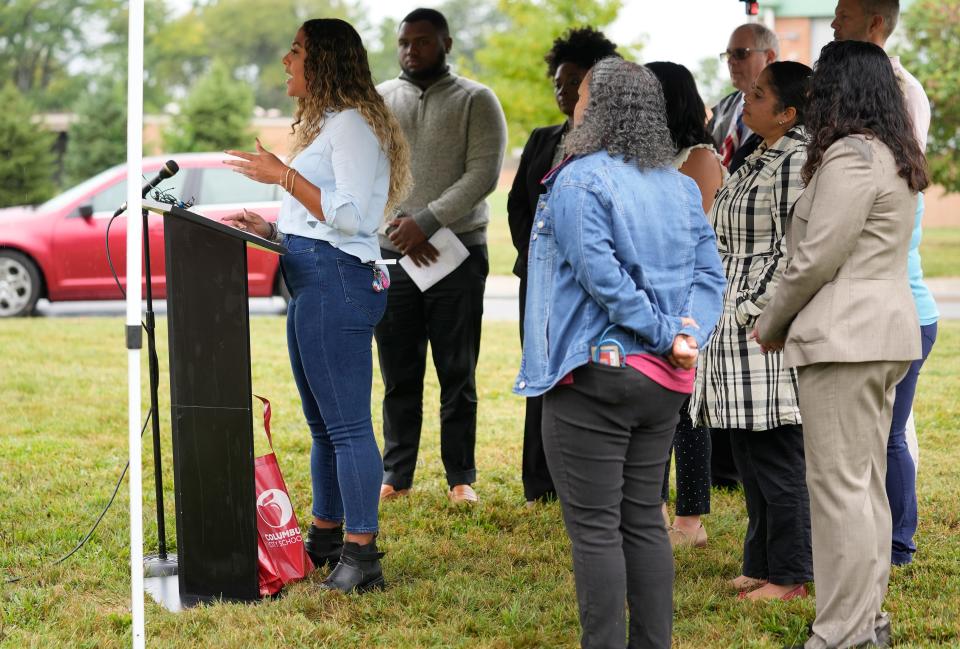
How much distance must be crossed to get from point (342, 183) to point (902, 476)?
2351mm

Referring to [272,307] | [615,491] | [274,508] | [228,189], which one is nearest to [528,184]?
[274,508]

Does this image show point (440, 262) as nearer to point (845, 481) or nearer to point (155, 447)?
point (155, 447)

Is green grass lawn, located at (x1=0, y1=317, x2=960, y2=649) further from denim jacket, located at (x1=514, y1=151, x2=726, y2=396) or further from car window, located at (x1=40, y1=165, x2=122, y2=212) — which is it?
car window, located at (x1=40, y1=165, x2=122, y2=212)

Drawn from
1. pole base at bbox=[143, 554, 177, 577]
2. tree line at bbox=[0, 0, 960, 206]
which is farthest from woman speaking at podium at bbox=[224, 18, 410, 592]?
tree line at bbox=[0, 0, 960, 206]

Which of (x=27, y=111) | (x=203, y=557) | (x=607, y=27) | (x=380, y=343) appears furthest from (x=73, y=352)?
(x=27, y=111)

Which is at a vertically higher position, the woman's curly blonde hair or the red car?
the woman's curly blonde hair

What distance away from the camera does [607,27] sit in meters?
19.9

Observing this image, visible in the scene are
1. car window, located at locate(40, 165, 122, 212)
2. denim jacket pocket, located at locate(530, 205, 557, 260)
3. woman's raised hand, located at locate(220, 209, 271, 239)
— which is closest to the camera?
denim jacket pocket, located at locate(530, 205, 557, 260)

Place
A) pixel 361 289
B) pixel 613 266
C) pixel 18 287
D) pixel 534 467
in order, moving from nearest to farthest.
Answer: pixel 613 266 < pixel 361 289 < pixel 534 467 < pixel 18 287

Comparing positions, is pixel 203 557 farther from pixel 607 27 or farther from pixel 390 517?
pixel 607 27

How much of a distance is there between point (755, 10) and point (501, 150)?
155 centimetres

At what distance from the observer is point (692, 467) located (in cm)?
459

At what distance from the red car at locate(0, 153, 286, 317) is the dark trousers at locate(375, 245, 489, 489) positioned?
6538mm

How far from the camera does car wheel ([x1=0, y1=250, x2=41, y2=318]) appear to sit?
39.0ft
